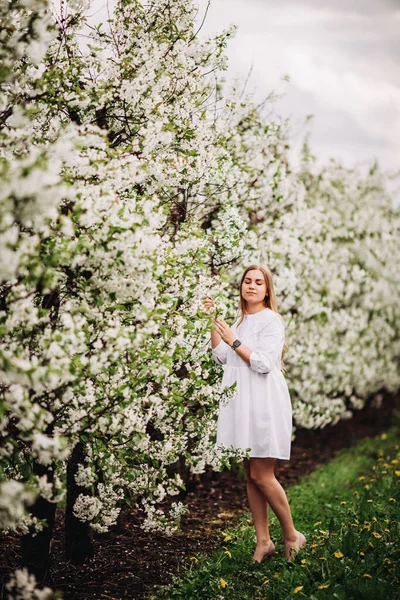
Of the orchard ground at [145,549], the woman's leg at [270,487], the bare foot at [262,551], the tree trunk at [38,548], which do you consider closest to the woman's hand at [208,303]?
the woman's leg at [270,487]

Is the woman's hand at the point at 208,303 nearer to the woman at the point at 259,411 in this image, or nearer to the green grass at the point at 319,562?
the woman at the point at 259,411

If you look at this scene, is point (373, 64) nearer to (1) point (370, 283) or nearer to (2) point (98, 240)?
(1) point (370, 283)

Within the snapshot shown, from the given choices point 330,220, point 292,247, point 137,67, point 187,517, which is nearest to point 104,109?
point 137,67

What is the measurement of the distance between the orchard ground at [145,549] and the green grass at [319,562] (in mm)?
157

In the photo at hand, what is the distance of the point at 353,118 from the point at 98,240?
1082cm

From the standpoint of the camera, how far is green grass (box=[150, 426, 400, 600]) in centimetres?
392

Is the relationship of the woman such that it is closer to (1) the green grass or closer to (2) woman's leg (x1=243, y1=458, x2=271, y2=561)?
(2) woman's leg (x1=243, y1=458, x2=271, y2=561)

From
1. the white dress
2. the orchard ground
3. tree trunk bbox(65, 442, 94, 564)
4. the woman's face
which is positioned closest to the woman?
the white dress

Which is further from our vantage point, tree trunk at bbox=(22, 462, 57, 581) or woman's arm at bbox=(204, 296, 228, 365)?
woman's arm at bbox=(204, 296, 228, 365)

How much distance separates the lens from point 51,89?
12.7 ft

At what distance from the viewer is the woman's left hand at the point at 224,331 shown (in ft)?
14.6

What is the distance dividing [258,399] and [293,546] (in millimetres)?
1246

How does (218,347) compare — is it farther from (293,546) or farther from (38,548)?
(38,548)

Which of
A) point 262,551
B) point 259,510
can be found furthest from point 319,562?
point 259,510
